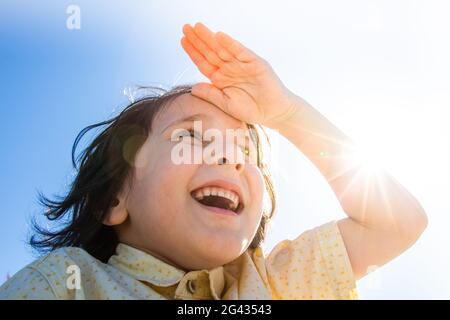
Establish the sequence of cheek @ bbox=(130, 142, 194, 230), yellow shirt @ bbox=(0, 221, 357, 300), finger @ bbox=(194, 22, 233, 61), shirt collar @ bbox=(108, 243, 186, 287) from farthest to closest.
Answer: finger @ bbox=(194, 22, 233, 61) → cheek @ bbox=(130, 142, 194, 230) → shirt collar @ bbox=(108, 243, 186, 287) → yellow shirt @ bbox=(0, 221, 357, 300)

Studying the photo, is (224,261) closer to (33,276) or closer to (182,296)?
(182,296)

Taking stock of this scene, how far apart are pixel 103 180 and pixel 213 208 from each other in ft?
2.93

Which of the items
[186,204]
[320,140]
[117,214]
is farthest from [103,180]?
[320,140]

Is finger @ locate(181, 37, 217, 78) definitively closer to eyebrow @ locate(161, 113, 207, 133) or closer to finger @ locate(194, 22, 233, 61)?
finger @ locate(194, 22, 233, 61)

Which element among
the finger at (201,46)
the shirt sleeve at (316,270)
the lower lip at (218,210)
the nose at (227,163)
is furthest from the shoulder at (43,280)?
the finger at (201,46)

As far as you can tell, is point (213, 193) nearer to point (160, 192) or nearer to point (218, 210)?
point (218, 210)

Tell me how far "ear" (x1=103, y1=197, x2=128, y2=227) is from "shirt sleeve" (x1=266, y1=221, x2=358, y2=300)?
0.87 metres

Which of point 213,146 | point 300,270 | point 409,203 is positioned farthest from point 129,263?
point 409,203

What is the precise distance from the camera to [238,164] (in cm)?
290

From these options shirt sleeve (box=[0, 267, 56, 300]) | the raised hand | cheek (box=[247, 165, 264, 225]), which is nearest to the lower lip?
cheek (box=[247, 165, 264, 225])

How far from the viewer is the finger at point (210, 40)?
3029 millimetres

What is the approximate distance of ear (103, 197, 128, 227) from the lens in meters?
3.01

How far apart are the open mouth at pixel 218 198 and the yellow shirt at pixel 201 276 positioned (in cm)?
34

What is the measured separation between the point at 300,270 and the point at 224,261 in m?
0.50
